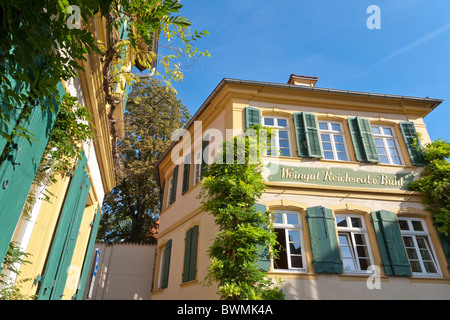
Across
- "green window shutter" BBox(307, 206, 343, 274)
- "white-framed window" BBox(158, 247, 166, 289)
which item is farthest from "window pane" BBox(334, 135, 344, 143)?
"white-framed window" BBox(158, 247, 166, 289)

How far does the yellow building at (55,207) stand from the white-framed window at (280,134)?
16.1ft

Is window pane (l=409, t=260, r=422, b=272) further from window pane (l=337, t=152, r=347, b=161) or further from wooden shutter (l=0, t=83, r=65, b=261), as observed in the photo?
wooden shutter (l=0, t=83, r=65, b=261)

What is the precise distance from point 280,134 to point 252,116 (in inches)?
41.9

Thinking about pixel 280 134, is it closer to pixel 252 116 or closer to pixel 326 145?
pixel 252 116

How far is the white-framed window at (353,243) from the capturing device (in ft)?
26.1

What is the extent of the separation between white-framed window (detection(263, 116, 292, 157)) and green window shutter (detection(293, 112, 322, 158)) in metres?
0.30

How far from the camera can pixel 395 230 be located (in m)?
8.37

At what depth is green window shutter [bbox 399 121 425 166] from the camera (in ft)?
31.3

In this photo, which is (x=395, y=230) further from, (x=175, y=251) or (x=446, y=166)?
(x=175, y=251)

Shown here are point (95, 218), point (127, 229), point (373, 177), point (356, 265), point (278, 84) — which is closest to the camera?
point (95, 218)

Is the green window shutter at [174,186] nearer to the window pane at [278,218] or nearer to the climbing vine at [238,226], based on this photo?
the climbing vine at [238,226]

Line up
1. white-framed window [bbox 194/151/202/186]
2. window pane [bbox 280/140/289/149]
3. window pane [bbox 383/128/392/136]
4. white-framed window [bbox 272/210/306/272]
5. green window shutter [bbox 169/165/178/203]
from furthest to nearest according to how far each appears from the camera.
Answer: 1. green window shutter [bbox 169/165/178/203]
2. white-framed window [bbox 194/151/202/186]
3. window pane [bbox 383/128/392/136]
4. window pane [bbox 280/140/289/149]
5. white-framed window [bbox 272/210/306/272]
